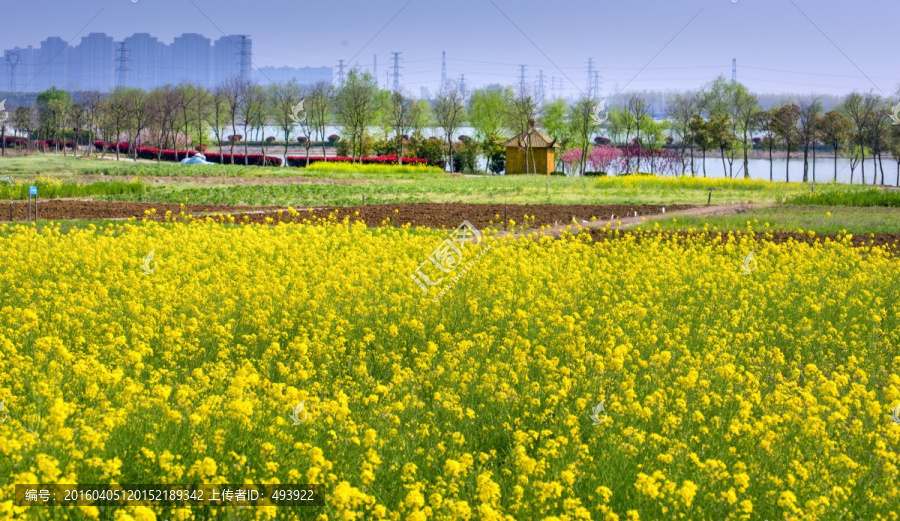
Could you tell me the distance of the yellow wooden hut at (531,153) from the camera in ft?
210

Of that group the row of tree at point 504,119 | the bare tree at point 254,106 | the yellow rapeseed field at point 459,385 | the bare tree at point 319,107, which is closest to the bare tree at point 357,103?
the row of tree at point 504,119

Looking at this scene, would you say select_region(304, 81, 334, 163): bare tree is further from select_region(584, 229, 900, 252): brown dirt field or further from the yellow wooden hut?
select_region(584, 229, 900, 252): brown dirt field

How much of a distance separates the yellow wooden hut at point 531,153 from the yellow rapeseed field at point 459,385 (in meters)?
51.0

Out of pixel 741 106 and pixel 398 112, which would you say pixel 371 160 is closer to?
pixel 398 112

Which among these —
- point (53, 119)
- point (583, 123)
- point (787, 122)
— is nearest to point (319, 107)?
point (583, 123)

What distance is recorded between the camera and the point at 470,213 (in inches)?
949

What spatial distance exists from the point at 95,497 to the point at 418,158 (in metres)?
69.9

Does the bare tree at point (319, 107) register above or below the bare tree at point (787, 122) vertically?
above

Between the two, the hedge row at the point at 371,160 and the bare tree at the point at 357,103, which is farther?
the bare tree at the point at 357,103

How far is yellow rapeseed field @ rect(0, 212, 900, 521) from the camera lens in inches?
203

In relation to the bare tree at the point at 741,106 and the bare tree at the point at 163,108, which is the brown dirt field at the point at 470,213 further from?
the bare tree at the point at 163,108

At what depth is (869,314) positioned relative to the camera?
34.9 ft

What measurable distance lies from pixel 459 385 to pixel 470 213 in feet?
55.8

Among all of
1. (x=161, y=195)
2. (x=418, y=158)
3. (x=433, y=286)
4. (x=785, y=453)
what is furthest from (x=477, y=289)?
(x=418, y=158)
